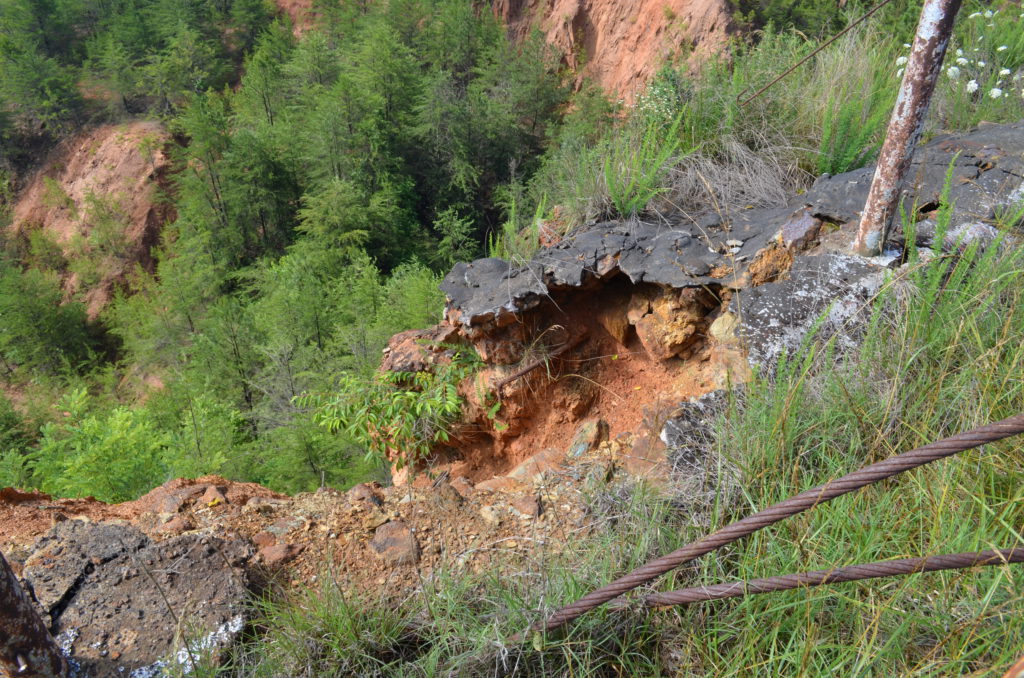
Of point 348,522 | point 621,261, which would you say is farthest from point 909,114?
point 348,522

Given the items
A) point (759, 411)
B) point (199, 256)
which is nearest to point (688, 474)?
point (759, 411)

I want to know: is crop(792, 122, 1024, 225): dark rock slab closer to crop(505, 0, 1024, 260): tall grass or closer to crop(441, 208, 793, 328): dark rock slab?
crop(441, 208, 793, 328): dark rock slab

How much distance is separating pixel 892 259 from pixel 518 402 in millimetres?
2308

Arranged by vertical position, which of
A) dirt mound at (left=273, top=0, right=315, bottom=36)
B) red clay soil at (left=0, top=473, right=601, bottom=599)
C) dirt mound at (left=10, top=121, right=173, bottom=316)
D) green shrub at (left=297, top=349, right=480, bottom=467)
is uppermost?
dirt mound at (left=273, top=0, right=315, bottom=36)

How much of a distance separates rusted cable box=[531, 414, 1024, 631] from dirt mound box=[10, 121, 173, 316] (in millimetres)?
26116

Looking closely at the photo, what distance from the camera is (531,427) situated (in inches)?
162

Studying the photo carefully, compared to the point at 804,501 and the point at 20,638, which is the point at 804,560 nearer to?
the point at 804,501

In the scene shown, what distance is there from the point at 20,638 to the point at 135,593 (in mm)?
482

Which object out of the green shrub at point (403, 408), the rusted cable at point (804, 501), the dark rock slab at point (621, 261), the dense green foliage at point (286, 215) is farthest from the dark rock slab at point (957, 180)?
the dense green foliage at point (286, 215)

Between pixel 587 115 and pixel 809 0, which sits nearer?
pixel 809 0

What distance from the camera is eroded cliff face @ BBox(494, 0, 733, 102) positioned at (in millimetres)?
15648

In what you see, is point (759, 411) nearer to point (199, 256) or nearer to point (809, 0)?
point (809, 0)

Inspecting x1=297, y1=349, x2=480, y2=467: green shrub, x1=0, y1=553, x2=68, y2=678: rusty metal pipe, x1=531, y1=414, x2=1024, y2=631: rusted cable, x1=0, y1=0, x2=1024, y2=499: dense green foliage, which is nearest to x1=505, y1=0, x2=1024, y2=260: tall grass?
x1=0, y1=0, x2=1024, y2=499: dense green foliage

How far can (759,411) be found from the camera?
204cm
